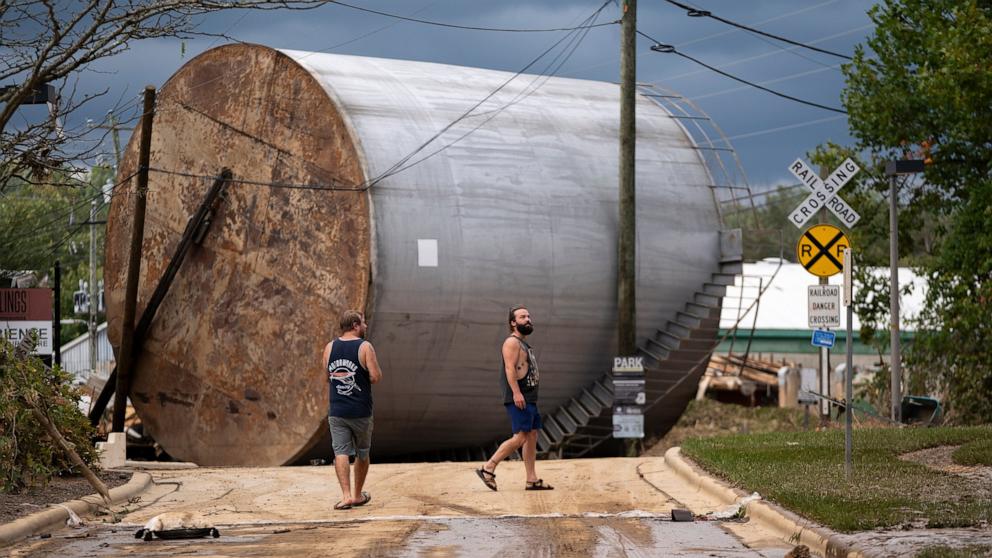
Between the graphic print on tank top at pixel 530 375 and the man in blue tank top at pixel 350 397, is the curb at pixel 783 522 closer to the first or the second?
the graphic print on tank top at pixel 530 375

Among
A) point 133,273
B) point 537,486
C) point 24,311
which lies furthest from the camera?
point 133,273

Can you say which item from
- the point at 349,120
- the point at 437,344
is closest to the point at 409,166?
the point at 349,120

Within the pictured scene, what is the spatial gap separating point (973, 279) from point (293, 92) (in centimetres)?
1171

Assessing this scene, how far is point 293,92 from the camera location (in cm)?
2322

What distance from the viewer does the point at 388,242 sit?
21.8 metres

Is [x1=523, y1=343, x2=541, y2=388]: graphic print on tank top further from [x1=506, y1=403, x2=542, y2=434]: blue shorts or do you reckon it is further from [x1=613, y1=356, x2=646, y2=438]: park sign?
[x1=613, y1=356, x2=646, y2=438]: park sign

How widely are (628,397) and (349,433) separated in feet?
35.7

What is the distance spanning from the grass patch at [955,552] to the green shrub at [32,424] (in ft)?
26.5

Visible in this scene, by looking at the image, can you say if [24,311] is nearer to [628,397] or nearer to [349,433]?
[349,433]

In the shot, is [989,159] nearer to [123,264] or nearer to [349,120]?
[349,120]

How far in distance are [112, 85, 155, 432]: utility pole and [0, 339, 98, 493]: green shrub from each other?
9069 millimetres

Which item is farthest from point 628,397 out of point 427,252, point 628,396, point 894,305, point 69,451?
point 69,451

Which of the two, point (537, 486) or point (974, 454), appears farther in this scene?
point (974, 454)

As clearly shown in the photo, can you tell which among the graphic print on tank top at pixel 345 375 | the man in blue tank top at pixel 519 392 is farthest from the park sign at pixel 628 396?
the graphic print on tank top at pixel 345 375
